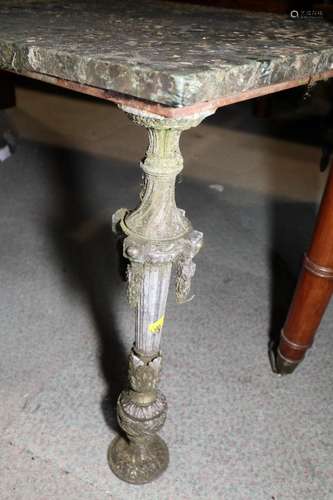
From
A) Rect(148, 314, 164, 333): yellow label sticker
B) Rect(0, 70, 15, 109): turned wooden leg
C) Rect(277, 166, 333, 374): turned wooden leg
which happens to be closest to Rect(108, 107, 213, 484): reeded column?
Rect(148, 314, 164, 333): yellow label sticker

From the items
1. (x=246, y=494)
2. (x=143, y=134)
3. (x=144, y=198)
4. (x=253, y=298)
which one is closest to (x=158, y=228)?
(x=144, y=198)

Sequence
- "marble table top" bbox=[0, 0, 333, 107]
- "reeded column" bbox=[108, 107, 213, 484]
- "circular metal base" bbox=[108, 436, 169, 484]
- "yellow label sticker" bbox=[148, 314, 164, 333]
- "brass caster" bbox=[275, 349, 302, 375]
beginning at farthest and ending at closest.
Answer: "brass caster" bbox=[275, 349, 302, 375] → "circular metal base" bbox=[108, 436, 169, 484] → "yellow label sticker" bbox=[148, 314, 164, 333] → "reeded column" bbox=[108, 107, 213, 484] → "marble table top" bbox=[0, 0, 333, 107]

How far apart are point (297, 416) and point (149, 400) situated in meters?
0.42

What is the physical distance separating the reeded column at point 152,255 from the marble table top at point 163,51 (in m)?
0.05

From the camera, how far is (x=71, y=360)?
125cm

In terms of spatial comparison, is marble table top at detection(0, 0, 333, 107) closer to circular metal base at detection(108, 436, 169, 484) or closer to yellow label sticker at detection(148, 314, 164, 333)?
yellow label sticker at detection(148, 314, 164, 333)

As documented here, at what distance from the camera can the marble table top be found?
513 millimetres

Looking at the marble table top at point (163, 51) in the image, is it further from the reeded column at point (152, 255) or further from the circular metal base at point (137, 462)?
the circular metal base at point (137, 462)

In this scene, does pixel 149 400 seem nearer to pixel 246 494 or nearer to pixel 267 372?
pixel 246 494

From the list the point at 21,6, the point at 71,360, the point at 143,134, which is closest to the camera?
the point at 21,6

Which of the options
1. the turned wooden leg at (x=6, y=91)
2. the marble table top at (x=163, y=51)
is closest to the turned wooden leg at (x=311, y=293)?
the marble table top at (x=163, y=51)

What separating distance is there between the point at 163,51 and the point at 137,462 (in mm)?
749

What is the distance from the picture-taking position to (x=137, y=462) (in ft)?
3.21

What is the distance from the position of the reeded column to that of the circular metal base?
0.16 ft
